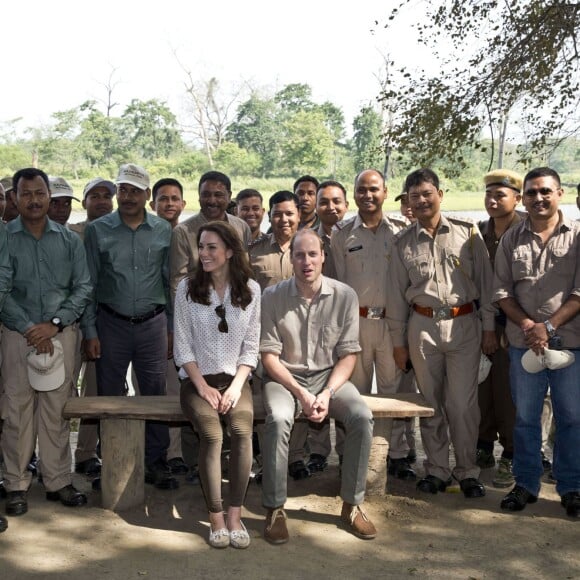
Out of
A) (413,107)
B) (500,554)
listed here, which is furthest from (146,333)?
(413,107)

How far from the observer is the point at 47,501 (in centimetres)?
482

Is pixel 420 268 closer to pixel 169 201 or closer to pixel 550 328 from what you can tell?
pixel 550 328

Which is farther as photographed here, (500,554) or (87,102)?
(87,102)

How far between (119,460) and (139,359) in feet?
2.51

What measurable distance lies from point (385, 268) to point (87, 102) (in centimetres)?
3779

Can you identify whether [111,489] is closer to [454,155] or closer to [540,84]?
[454,155]

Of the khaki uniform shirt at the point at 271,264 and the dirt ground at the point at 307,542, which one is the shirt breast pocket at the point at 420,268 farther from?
the dirt ground at the point at 307,542

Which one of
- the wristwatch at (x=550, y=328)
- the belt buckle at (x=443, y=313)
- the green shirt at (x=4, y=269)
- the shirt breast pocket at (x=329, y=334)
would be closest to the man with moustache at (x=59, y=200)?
the green shirt at (x=4, y=269)

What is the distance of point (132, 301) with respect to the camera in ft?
16.8

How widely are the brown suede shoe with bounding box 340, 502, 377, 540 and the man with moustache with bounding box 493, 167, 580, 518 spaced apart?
0.95m

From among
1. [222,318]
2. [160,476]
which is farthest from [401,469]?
[222,318]

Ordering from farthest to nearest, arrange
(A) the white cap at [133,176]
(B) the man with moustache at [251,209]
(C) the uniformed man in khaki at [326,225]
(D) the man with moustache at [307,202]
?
(D) the man with moustache at [307,202] → (B) the man with moustache at [251,209] → (C) the uniformed man in khaki at [326,225] → (A) the white cap at [133,176]

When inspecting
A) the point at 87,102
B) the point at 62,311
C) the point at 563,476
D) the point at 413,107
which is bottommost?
the point at 563,476

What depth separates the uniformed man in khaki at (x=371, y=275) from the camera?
5219 millimetres
